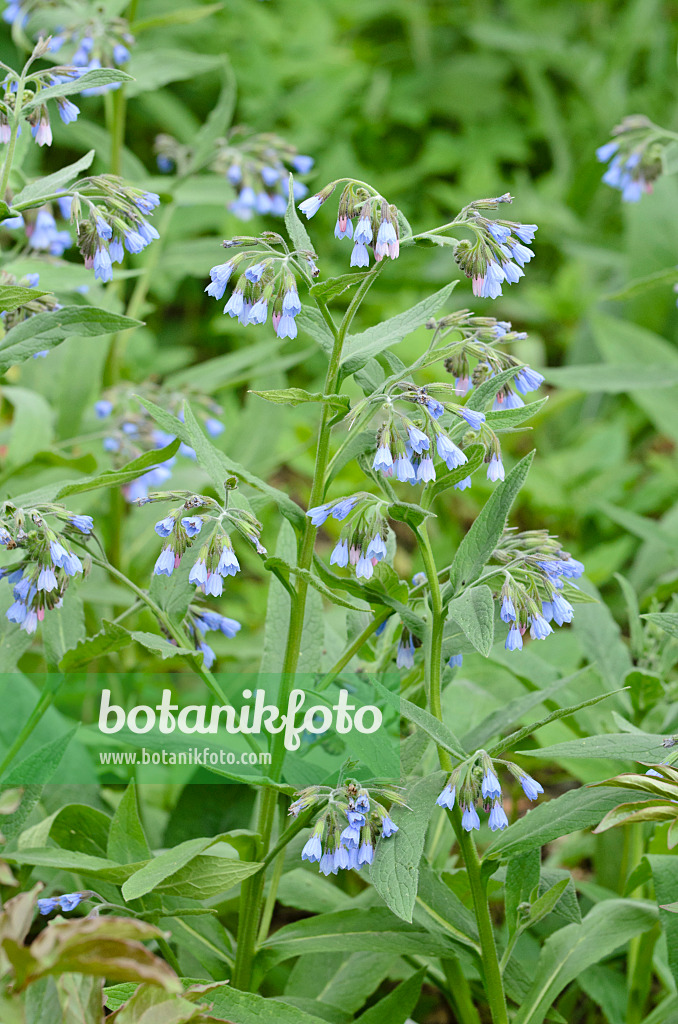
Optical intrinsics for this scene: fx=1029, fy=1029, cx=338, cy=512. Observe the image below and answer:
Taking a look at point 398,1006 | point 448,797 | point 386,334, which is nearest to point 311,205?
point 386,334

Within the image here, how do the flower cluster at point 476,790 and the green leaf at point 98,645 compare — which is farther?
the green leaf at point 98,645

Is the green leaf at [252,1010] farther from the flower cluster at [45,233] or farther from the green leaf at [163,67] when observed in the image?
the green leaf at [163,67]

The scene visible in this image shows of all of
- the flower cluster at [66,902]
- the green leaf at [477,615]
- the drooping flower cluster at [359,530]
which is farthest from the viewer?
the flower cluster at [66,902]

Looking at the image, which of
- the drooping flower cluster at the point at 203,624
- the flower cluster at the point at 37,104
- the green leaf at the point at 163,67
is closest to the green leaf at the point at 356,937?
the drooping flower cluster at the point at 203,624

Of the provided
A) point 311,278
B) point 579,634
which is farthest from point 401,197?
point 311,278

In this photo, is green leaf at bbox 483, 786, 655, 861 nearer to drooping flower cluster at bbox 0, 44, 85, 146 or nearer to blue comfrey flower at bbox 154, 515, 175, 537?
blue comfrey flower at bbox 154, 515, 175, 537

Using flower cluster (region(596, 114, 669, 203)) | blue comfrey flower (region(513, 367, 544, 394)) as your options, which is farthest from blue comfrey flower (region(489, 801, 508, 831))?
flower cluster (region(596, 114, 669, 203))

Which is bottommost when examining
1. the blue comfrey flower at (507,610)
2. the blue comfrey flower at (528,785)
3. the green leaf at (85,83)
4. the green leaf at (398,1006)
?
the green leaf at (398,1006)
